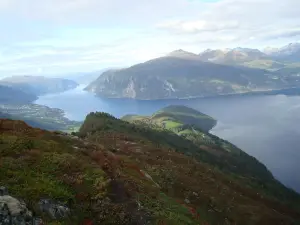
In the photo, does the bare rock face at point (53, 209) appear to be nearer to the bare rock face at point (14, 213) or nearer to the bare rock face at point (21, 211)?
the bare rock face at point (21, 211)

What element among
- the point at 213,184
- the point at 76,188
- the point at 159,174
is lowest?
the point at 213,184

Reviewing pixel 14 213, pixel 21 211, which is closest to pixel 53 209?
pixel 21 211

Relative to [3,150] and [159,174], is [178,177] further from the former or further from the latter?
[3,150]

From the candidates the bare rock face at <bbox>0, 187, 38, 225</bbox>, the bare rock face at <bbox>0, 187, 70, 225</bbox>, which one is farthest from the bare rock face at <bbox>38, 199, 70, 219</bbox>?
the bare rock face at <bbox>0, 187, 38, 225</bbox>

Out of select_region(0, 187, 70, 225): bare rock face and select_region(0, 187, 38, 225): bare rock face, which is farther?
select_region(0, 187, 70, 225): bare rock face

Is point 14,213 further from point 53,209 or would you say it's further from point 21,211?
point 53,209

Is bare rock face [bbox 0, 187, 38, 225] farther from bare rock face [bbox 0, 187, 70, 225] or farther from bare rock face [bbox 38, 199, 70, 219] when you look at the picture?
bare rock face [bbox 38, 199, 70, 219]

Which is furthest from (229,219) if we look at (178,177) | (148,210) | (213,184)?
(148,210)

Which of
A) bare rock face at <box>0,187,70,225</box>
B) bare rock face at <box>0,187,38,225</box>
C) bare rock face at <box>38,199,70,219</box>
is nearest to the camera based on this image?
bare rock face at <box>0,187,38,225</box>

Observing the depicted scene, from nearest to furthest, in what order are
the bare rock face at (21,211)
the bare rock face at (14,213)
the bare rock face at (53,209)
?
the bare rock face at (14,213)
the bare rock face at (21,211)
the bare rock face at (53,209)

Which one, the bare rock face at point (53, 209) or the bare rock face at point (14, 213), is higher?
the bare rock face at point (14, 213)

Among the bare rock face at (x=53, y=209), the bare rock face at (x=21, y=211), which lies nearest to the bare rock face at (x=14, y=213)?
the bare rock face at (x=21, y=211)
